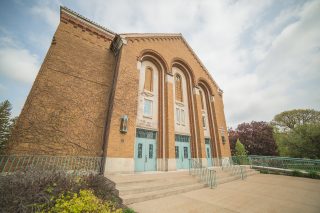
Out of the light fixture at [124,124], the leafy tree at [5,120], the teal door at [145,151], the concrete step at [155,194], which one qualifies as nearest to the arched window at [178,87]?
the teal door at [145,151]

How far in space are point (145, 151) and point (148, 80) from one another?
6383 millimetres

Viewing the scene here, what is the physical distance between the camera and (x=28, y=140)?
716 centimetres

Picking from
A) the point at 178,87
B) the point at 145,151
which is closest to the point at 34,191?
the point at 145,151

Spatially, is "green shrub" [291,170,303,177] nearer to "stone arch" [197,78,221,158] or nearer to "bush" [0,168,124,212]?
"stone arch" [197,78,221,158]

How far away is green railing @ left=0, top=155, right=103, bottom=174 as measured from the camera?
250 inches

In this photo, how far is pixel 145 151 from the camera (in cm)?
1081

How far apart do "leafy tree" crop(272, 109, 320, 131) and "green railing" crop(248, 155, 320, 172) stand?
14.8 m

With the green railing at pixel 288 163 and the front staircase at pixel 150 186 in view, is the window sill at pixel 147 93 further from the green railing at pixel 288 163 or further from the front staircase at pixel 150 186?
the green railing at pixel 288 163

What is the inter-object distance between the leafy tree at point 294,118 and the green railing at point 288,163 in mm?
14821

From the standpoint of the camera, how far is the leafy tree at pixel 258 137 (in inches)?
1045

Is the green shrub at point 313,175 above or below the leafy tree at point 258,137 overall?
below

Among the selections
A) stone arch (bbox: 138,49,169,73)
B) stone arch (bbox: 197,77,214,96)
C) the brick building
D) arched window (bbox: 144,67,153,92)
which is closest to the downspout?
the brick building

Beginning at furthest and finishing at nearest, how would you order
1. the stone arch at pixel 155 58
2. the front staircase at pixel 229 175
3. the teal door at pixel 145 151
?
the stone arch at pixel 155 58 < the teal door at pixel 145 151 < the front staircase at pixel 229 175

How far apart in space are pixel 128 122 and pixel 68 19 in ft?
29.8
